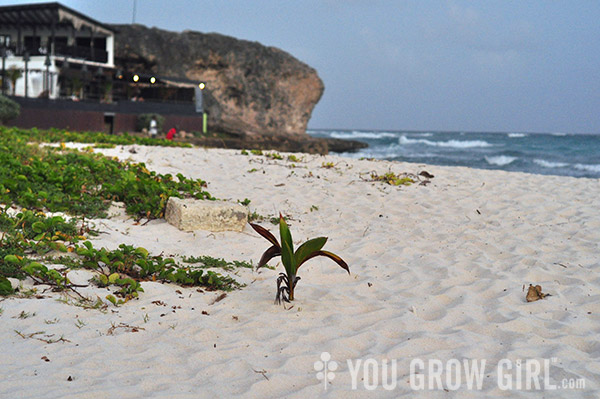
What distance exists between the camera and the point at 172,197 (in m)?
6.40

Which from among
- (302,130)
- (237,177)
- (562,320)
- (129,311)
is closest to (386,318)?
(562,320)

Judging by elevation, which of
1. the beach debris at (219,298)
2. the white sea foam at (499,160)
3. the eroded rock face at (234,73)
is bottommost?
the beach debris at (219,298)

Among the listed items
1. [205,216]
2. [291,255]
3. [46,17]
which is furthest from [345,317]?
[46,17]

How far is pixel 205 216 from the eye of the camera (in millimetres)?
5930

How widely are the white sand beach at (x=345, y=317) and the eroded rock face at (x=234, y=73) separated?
1238 inches

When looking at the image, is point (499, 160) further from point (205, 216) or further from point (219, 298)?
point (219, 298)

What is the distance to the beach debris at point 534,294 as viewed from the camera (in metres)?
3.85

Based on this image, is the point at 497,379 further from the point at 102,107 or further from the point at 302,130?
the point at 302,130

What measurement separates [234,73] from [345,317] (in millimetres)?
44824

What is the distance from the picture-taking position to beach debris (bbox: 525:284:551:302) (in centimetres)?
385

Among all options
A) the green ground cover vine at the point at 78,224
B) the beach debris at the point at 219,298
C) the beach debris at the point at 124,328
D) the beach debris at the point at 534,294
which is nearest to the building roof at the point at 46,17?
the green ground cover vine at the point at 78,224

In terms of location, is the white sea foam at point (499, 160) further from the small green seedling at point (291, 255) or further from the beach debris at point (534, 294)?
the small green seedling at point (291, 255)

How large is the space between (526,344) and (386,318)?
91cm

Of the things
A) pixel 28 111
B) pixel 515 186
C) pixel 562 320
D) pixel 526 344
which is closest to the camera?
pixel 526 344
